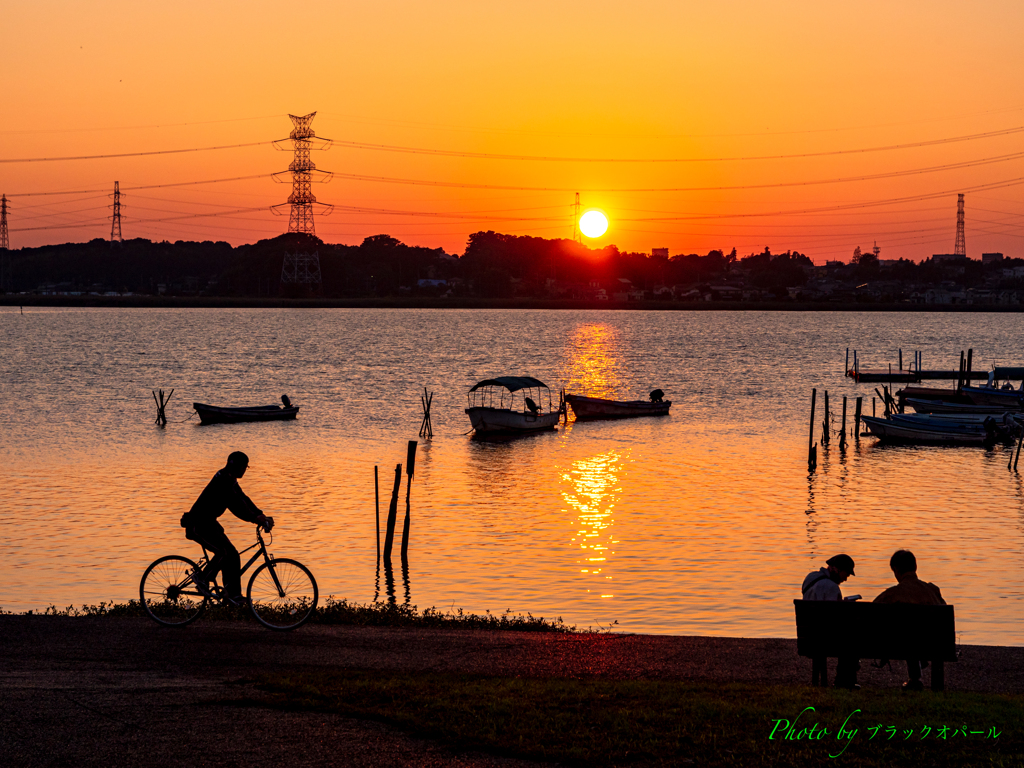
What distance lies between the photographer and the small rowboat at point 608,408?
230ft

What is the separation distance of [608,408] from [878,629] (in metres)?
59.6

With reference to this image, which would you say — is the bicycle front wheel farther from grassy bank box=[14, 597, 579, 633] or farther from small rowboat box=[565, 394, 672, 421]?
small rowboat box=[565, 394, 672, 421]

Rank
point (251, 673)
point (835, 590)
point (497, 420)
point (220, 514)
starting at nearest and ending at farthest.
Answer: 1. point (835, 590)
2. point (251, 673)
3. point (220, 514)
4. point (497, 420)

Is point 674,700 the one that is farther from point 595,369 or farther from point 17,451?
point 595,369

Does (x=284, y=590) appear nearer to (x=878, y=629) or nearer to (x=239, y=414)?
(x=878, y=629)

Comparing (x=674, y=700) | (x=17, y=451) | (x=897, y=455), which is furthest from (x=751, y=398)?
(x=674, y=700)

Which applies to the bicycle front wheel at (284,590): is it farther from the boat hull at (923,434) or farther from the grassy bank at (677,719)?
the boat hull at (923,434)

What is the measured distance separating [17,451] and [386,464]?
736 inches

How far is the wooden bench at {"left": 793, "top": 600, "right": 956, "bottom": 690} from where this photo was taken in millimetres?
11766

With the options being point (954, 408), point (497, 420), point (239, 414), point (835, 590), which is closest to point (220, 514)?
point (835, 590)

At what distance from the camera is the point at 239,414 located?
6588 cm

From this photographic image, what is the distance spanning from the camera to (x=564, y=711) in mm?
11180

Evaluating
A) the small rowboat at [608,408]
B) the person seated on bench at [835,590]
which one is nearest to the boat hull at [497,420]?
the small rowboat at [608,408]

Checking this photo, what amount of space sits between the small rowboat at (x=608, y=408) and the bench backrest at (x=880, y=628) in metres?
57.3
